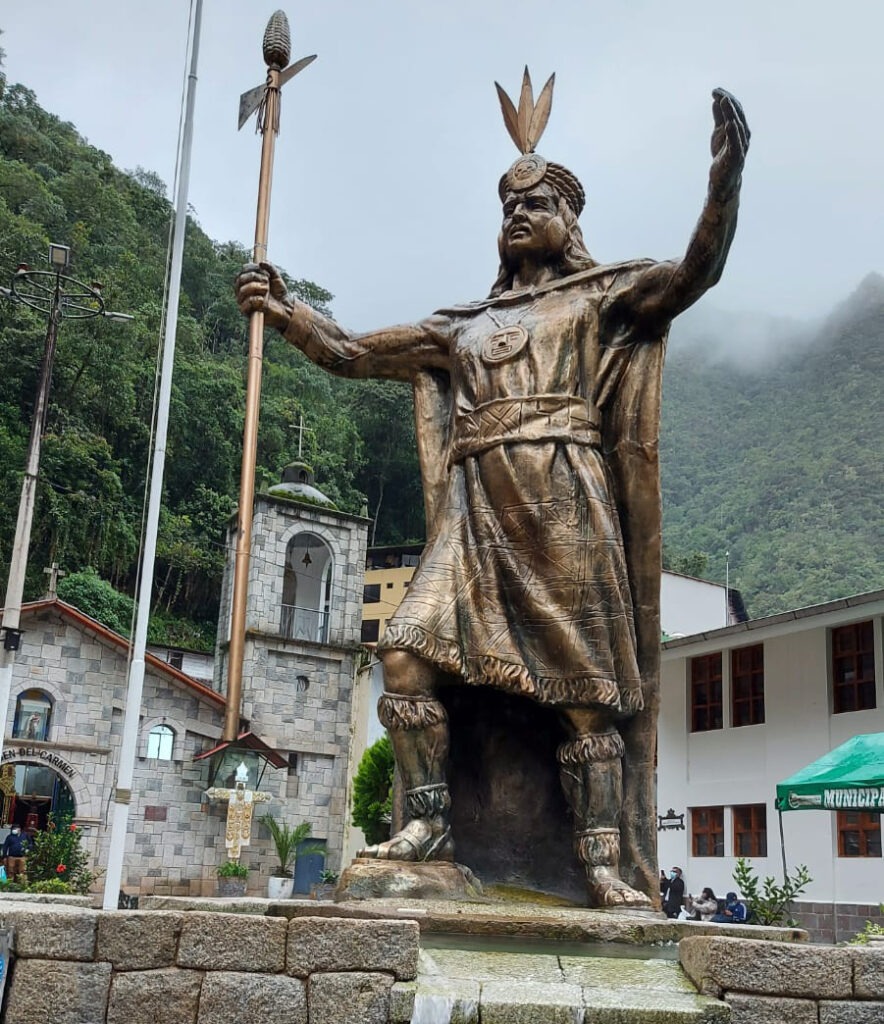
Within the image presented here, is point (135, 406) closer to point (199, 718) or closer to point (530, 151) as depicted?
point (199, 718)

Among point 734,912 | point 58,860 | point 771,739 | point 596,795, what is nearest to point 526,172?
point 596,795

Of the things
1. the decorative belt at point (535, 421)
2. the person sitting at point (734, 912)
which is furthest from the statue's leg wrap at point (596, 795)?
the person sitting at point (734, 912)

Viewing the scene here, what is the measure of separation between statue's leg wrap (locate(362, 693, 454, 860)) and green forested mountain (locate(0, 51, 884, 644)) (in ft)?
107

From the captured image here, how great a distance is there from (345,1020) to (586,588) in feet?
8.07

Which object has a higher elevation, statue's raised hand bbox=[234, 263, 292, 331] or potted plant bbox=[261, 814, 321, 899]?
statue's raised hand bbox=[234, 263, 292, 331]

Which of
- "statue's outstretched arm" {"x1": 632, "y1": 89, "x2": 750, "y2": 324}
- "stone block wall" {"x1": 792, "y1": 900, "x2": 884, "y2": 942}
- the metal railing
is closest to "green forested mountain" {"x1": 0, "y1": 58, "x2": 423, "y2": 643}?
the metal railing

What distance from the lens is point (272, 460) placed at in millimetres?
45438

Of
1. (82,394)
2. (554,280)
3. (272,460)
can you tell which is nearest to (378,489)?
(272,460)

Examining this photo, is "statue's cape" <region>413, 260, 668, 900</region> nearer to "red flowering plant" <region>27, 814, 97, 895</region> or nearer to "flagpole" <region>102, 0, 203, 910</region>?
"flagpole" <region>102, 0, 203, 910</region>

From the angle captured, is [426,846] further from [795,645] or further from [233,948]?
[795,645]

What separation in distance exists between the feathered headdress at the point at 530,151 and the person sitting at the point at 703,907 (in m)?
12.1

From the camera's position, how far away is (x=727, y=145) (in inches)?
198

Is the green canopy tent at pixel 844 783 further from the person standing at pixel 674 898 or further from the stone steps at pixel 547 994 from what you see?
the stone steps at pixel 547 994

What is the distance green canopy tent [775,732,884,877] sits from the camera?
11.6 meters
